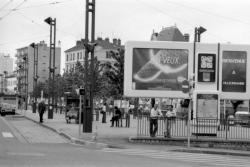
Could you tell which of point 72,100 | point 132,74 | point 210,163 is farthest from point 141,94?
point 72,100

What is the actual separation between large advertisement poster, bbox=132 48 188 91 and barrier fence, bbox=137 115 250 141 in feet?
5.81

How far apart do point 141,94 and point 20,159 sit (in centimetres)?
1285

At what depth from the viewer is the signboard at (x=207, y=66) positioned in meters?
29.3

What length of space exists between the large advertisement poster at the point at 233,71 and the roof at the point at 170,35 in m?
81.4

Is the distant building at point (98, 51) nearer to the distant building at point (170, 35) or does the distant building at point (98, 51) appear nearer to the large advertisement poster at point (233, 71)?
the distant building at point (170, 35)

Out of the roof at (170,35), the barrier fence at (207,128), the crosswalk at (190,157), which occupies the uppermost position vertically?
the roof at (170,35)

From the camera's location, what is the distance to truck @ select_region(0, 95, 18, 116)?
69.6 metres

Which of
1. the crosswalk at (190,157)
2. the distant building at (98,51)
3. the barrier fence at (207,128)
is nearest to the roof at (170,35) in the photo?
the distant building at (98,51)

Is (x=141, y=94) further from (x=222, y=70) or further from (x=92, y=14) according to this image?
(x=92, y=14)

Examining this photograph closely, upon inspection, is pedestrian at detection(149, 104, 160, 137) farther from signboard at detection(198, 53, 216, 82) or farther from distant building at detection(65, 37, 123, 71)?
distant building at detection(65, 37, 123, 71)

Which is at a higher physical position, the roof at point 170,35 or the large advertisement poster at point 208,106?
the roof at point 170,35

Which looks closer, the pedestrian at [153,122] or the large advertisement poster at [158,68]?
the pedestrian at [153,122]

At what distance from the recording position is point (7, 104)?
71.3 metres

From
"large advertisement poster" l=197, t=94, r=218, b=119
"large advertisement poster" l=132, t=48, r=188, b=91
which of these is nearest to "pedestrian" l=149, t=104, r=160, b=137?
"large advertisement poster" l=132, t=48, r=188, b=91
